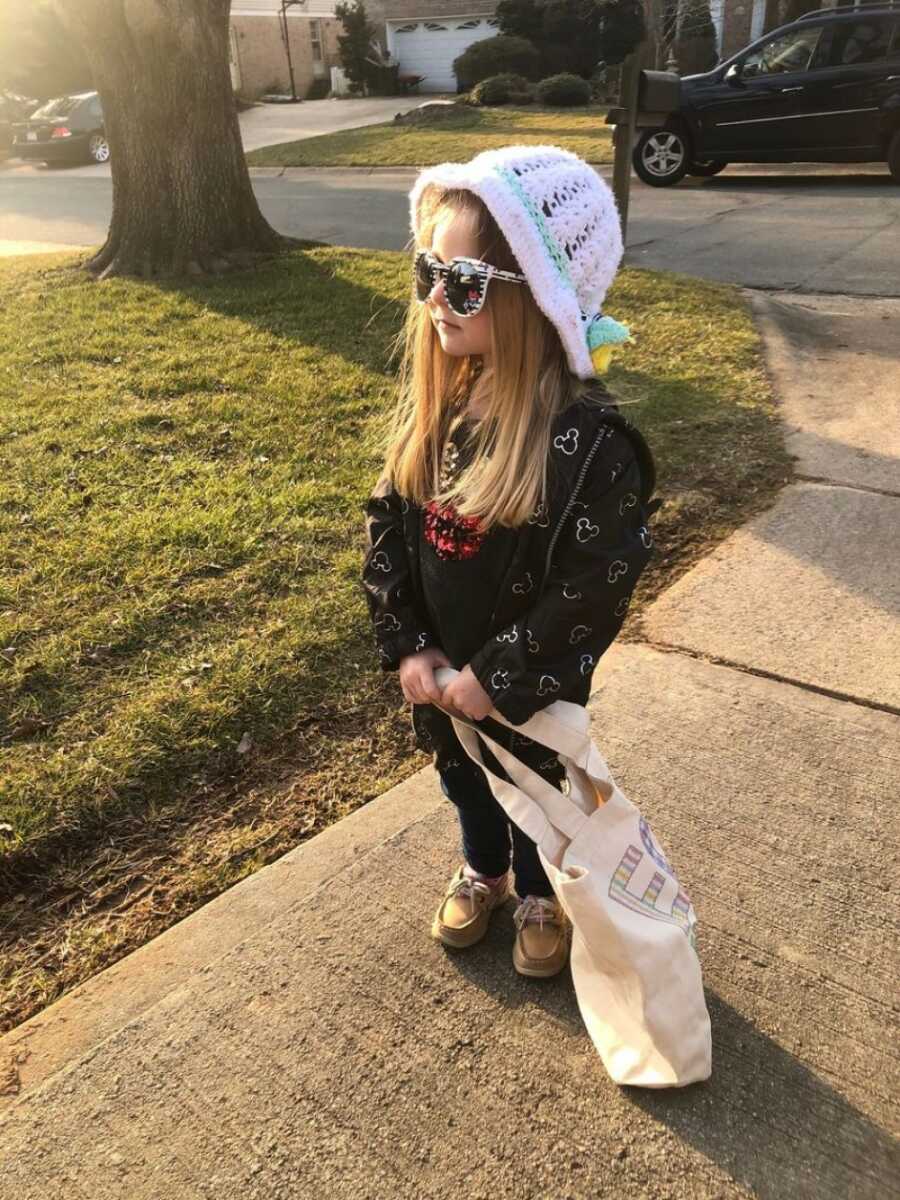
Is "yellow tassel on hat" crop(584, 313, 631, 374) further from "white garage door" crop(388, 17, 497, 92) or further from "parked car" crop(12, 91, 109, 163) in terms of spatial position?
"white garage door" crop(388, 17, 497, 92)

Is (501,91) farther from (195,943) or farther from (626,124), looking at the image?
(195,943)

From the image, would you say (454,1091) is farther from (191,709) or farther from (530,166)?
(530,166)

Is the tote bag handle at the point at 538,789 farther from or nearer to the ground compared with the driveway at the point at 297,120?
farther from the ground

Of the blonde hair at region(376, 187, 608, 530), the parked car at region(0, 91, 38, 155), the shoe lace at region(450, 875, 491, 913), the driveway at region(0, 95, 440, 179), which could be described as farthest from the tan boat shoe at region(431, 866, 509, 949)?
the parked car at region(0, 91, 38, 155)

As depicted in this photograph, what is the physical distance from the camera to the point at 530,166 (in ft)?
5.34

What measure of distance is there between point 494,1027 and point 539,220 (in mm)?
1503

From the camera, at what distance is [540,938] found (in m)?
2.06

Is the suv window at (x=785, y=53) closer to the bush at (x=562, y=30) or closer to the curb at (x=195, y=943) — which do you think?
Answer: the curb at (x=195, y=943)

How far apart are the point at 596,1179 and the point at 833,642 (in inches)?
76.2

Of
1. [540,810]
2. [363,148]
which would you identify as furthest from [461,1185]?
[363,148]

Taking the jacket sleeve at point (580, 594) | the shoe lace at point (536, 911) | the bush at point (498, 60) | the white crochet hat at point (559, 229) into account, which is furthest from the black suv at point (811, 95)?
the bush at point (498, 60)

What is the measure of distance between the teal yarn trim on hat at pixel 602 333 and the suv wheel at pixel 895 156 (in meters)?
12.0

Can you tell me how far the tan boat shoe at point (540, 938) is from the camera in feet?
6.66

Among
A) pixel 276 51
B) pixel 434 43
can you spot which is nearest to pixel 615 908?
pixel 434 43
